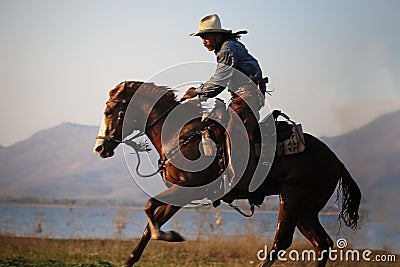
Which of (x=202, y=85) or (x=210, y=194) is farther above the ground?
(x=202, y=85)

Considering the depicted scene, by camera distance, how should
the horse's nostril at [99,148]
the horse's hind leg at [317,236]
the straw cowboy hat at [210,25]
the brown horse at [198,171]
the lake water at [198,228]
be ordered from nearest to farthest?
the brown horse at [198,171] → the horse's nostril at [99,148] → the straw cowboy hat at [210,25] → the horse's hind leg at [317,236] → the lake water at [198,228]

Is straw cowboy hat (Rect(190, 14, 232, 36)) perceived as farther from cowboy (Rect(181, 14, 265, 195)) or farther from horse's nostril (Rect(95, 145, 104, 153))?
horse's nostril (Rect(95, 145, 104, 153))

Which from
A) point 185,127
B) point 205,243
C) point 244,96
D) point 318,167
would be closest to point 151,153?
point 185,127

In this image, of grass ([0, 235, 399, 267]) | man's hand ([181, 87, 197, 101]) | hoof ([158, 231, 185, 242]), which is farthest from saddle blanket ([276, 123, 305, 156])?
grass ([0, 235, 399, 267])

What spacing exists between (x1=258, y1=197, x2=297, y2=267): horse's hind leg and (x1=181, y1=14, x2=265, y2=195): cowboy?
648 millimetres

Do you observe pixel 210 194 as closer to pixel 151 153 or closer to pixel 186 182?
pixel 186 182

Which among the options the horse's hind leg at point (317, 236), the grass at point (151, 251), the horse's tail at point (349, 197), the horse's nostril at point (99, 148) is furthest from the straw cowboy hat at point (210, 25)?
the grass at point (151, 251)

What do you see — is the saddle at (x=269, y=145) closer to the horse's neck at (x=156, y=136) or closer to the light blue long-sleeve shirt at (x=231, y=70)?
the light blue long-sleeve shirt at (x=231, y=70)

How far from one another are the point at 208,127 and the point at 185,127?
0.31 metres

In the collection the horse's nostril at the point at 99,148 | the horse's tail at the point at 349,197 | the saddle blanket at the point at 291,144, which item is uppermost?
the horse's nostril at the point at 99,148

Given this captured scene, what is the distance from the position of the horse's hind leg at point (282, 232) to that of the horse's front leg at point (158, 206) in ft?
4.78

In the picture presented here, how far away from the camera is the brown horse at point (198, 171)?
8648 millimetres

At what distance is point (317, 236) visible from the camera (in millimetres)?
9438

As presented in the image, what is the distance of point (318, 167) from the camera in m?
9.27
